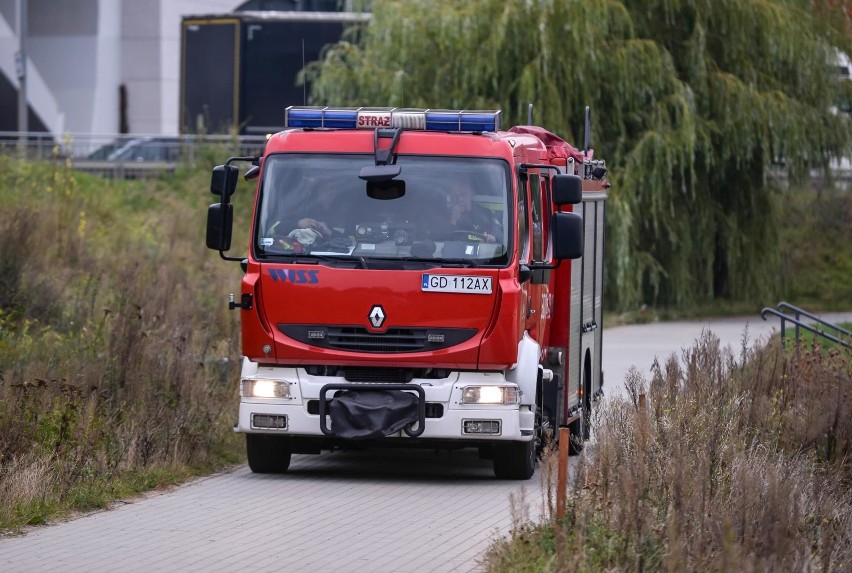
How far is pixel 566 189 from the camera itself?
38.5 ft

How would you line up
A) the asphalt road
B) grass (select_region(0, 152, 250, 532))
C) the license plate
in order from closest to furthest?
the asphalt road, grass (select_region(0, 152, 250, 532)), the license plate

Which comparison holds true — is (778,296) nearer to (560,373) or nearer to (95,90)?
(560,373)

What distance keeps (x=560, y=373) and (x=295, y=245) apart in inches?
114

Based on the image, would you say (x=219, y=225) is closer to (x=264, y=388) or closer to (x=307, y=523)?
(x=264, y=388)

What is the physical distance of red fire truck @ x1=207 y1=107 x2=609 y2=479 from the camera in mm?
11562

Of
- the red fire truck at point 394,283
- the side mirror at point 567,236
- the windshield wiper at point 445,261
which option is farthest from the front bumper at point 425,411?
the side mirror at point 567,236

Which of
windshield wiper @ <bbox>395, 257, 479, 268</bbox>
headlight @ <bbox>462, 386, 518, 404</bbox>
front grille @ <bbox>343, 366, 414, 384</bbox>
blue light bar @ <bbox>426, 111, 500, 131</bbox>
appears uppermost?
blue light bar @ <bbox>426, 111, 500, 131</bbox>

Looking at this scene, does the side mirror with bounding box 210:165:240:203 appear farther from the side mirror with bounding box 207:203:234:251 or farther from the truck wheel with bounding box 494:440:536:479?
the truck wheel with bounding box 494:440:536:479

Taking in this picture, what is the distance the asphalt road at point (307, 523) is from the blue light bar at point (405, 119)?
9.38 feet

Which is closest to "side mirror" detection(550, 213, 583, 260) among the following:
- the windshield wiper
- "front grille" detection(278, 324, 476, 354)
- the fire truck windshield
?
the fire truck windshield

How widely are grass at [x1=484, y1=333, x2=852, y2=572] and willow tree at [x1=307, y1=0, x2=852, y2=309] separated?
17.3 metres

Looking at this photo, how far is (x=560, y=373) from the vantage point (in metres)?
13.4

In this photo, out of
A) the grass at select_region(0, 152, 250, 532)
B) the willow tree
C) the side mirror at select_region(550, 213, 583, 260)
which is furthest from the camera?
the willow tree

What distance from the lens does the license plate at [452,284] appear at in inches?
454
